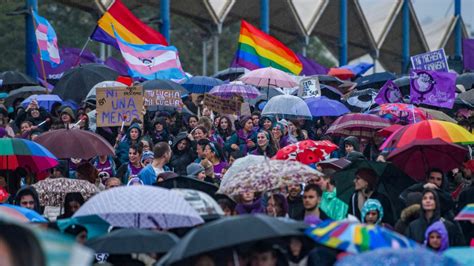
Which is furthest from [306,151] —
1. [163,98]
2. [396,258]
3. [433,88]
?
[396,258]

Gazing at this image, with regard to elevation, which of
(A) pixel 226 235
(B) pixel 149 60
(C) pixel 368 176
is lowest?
(C) pixel 368 176

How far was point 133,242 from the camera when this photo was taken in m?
8.92

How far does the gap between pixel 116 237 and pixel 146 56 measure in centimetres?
1294

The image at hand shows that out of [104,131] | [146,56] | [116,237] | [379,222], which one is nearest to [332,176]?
[379,222]

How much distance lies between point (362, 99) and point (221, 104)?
263cm

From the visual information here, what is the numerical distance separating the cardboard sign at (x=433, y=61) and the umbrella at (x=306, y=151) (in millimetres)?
7530

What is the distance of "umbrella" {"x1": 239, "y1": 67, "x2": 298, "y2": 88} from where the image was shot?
2088 cm

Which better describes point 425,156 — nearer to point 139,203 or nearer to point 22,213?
point 22,213

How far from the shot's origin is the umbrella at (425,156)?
42.2 feet

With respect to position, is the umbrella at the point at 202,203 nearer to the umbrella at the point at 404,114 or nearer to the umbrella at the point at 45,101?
the umbrella at the point at 404,114

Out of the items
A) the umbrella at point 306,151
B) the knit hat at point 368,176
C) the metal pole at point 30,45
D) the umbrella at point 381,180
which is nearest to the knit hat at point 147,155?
the umbrella at point 306,151

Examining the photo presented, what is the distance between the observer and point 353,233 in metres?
8.16

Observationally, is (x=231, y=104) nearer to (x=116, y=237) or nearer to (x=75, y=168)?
(x=75, y=168)

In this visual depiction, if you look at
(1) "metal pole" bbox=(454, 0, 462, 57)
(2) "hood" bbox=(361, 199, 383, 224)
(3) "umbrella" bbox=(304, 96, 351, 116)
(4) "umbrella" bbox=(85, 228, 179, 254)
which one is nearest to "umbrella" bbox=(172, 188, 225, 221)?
(4) "umbrella" bbox=(85, 228, 179, 254)
